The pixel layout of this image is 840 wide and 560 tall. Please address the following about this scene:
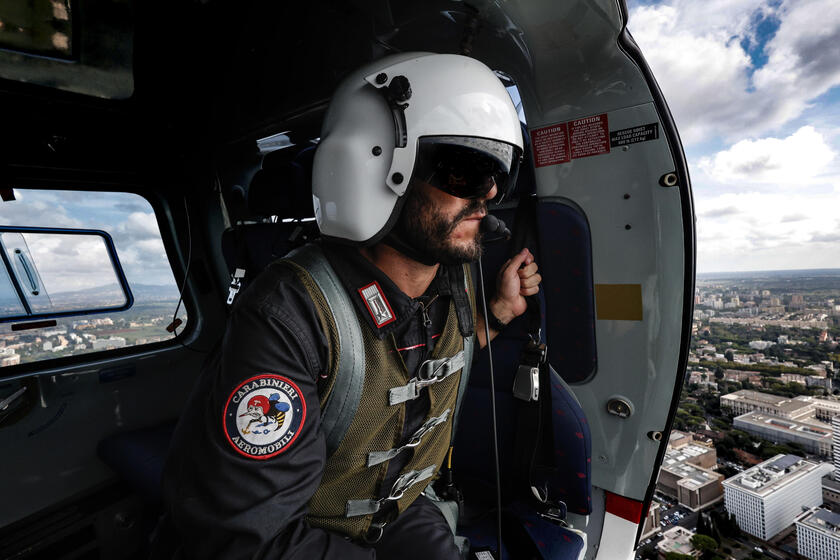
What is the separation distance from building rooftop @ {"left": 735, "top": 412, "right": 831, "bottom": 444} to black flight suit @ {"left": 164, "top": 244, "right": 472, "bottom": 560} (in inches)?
84.7

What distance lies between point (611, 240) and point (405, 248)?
669 mm

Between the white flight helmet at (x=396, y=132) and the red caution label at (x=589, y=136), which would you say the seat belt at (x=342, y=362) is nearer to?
Answer: the white flight helmet at (x=396, y=132)

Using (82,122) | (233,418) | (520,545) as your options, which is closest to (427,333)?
(233,418)

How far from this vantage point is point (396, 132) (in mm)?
1036

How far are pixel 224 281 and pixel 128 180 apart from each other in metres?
0.96

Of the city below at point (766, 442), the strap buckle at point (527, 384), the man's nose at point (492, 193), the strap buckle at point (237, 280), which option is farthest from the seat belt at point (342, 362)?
the strap buckle at point (237, 280)

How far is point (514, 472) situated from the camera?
4.60ft

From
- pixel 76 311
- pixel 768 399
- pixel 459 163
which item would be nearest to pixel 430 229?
pixel 459 163

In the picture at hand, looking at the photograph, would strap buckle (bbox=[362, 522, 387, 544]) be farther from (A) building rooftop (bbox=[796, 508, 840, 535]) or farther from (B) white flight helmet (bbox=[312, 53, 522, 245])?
(A) building rooftop (bbox=[796, 508, 840, 535])

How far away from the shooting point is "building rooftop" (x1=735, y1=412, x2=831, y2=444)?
2109 millimetres

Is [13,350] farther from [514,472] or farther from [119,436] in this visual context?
[514,472]

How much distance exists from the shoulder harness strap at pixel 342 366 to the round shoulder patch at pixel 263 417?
13 centimetres

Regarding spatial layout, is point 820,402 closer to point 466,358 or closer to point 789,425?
point 789,425

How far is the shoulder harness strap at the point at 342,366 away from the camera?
37.3 inches
